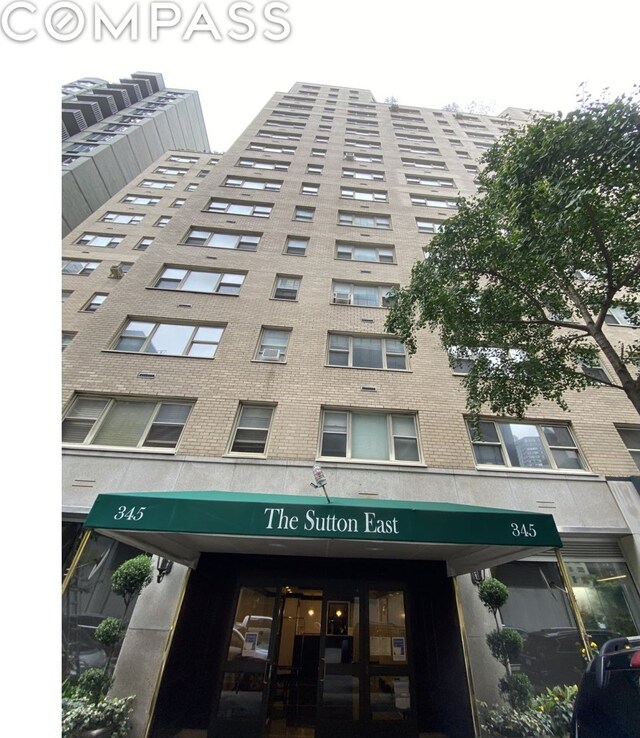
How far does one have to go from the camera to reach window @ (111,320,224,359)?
1184cm

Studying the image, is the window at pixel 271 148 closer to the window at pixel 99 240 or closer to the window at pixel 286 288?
the window at pixel 99 240

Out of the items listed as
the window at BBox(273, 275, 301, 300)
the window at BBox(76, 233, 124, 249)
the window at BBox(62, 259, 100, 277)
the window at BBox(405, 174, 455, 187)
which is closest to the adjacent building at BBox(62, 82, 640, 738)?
the window at BBox(273, 275, 301, 300)

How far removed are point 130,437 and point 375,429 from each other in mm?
6853

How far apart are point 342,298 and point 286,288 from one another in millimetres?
2307

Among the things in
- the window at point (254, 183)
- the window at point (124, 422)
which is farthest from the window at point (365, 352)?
the window at point (254, 183)

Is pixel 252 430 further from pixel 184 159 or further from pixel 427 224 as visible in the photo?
pixel 184 159

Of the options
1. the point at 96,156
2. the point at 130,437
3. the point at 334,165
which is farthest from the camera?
the point at 96,156

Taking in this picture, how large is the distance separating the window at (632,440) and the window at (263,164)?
21.6 meters

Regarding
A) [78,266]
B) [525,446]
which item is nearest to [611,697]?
[525,446]

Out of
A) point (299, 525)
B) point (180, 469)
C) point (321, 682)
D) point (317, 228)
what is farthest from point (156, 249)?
point (321, 682)

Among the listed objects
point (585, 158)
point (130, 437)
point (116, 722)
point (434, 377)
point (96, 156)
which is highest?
point (96, 156)

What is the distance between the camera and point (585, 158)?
24.3 ft

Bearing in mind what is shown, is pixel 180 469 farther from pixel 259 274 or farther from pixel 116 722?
pixel 259 274

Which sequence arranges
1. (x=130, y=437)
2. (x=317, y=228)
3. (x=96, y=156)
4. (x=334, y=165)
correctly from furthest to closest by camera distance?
(x=96, y=156), (x=334, y=165), (x=317, y=228), (x=130, y=437)
